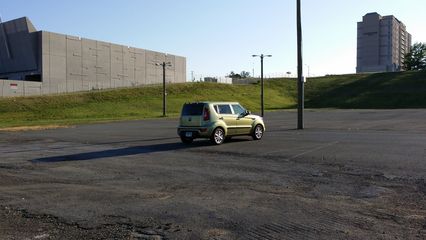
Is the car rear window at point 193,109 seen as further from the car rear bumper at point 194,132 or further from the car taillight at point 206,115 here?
the car rear bumper at point 194,132

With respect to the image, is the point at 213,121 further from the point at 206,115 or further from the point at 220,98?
the point at 220,98

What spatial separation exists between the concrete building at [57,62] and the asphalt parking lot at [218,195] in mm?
69659

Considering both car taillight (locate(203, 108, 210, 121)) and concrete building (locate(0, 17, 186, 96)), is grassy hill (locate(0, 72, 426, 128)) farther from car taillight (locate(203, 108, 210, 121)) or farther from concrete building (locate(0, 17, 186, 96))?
car taillight (locate(203, 108, 210, 121))

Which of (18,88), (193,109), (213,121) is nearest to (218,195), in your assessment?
(213,121)

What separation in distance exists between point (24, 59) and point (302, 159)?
8146 centimetres

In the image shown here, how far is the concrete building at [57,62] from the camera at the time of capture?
83188mm

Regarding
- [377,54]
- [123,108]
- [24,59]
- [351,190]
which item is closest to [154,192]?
[351,190]

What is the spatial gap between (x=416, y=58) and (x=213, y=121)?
5635 inches

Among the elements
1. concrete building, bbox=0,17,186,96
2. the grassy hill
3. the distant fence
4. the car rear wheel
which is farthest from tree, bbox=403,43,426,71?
the car rear wheel

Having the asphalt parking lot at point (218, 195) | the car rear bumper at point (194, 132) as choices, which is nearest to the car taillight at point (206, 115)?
the car rear bumper at point (194, 132)

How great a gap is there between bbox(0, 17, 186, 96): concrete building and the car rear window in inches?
2519

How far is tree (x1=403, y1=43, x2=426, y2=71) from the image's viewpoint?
146 metres

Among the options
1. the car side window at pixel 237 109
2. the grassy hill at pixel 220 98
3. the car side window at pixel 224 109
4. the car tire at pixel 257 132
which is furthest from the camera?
the grassy hill at pixel 220 98

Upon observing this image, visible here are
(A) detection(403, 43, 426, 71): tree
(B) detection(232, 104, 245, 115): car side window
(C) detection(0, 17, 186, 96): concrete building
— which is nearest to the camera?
(B) detection(232, 104, 245, 115): car side window
